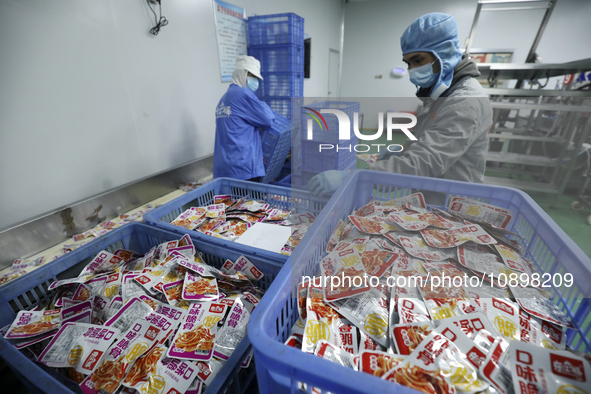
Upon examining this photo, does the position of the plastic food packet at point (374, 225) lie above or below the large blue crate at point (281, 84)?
below

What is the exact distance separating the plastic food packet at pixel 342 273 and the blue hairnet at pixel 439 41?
3.08 ft

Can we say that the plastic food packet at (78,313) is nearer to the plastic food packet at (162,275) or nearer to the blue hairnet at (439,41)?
the plastic food packet at (162,275)

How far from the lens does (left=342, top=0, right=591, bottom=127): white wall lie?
19.9 ft

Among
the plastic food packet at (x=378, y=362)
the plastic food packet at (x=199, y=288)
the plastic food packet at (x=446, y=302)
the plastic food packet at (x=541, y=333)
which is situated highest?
the plastic food packet at (x=378, y=362)

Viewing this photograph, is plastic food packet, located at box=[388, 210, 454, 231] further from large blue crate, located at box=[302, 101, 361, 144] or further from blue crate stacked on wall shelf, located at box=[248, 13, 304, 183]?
blue crate stacked on wall shelf, located at box=[248, 13, 304, 183]

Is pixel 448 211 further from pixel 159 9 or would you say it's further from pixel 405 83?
pixel 405 83

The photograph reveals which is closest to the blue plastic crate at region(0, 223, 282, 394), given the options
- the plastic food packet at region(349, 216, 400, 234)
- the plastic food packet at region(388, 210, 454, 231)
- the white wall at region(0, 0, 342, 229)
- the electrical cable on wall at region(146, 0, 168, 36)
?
the plastic food packet at region(349, 216, 400, 234)

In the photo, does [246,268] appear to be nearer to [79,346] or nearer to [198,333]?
[198,333]

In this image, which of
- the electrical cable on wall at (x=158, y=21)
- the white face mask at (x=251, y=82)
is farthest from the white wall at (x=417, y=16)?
the electrical cable on wall at (x=158, y=21)

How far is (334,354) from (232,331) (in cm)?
45

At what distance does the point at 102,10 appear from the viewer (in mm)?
1865

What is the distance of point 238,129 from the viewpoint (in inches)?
91.7

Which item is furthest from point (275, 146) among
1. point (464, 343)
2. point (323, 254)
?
point (464, 343)

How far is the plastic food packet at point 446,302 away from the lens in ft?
1.85
